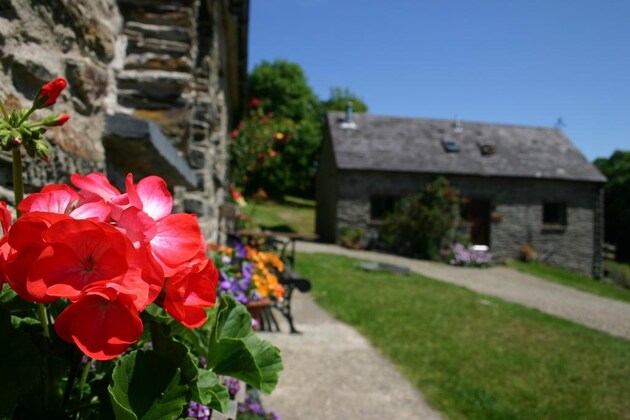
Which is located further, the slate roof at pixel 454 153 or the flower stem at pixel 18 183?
the slate roof at pixel 454 153

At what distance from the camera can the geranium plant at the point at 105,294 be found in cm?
64

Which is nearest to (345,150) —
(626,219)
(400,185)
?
(400,185)

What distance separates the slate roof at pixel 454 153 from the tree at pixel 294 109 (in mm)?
14871

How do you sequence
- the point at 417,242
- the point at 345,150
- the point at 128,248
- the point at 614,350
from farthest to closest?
1. the point at 345,150
2. the point at 417,242
3. the point at 614,350
4. the point at 128,248

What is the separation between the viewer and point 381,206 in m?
18.8

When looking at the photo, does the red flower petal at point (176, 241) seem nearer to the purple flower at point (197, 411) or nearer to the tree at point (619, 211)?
the purple flower at point (197, 411)

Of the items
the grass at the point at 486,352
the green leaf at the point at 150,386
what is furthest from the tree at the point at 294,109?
the green leaf at the point at 150,386

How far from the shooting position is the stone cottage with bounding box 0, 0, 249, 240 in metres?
1.48

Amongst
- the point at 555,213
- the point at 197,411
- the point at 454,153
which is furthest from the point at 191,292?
the point at 555,213

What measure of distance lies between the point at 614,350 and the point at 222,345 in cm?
736

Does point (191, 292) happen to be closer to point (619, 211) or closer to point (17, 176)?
point (17, 176)

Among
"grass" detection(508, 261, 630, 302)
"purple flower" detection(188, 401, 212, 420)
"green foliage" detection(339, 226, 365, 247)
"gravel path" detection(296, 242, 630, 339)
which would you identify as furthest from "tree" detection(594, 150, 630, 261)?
"purple flower" detection(188, 401, 212, 420)

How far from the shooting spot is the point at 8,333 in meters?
0.72

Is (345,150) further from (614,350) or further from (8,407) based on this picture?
(8,407)
